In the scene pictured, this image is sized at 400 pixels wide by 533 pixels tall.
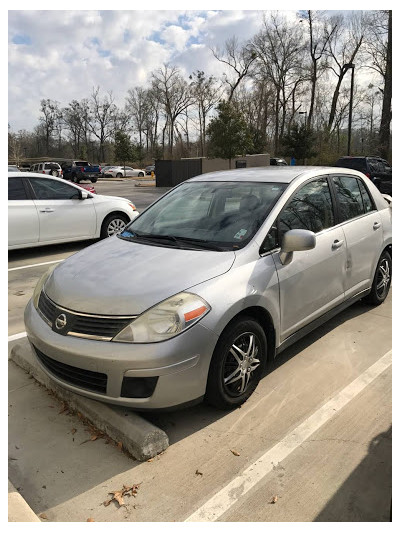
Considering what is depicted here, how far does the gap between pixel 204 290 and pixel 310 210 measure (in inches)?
60.8

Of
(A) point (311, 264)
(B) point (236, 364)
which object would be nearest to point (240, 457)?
(B) point (236, 364)

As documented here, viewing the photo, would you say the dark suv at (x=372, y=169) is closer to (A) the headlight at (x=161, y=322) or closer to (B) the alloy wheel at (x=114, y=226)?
(B) the alloy wheel at (x=114, y=226)

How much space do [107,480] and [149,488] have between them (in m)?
0.26

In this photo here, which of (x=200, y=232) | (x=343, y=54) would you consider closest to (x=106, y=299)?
(x=200, y=232)

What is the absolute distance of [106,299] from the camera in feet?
8.96

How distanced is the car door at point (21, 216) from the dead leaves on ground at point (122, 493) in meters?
5.95

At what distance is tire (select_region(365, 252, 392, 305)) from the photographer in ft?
15.8

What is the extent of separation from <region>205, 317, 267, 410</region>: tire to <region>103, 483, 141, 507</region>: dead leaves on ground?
72 centimetres

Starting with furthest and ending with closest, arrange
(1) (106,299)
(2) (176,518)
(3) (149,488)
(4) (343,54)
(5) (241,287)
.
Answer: (4) (343,54), (5) (241,287), (1) (106,299), (3) (149,488), (2) (176,518)

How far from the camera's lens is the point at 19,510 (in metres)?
2.14

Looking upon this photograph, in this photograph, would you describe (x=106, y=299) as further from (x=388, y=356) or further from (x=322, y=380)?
(x=388, y=356)

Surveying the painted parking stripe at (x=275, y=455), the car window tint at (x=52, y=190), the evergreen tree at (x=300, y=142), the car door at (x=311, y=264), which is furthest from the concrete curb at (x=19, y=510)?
the evergreen tree at (x=300, y=142)

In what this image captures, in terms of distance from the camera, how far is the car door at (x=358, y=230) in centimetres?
416

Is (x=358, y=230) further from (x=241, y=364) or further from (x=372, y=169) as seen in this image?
(x=372, y=169)
